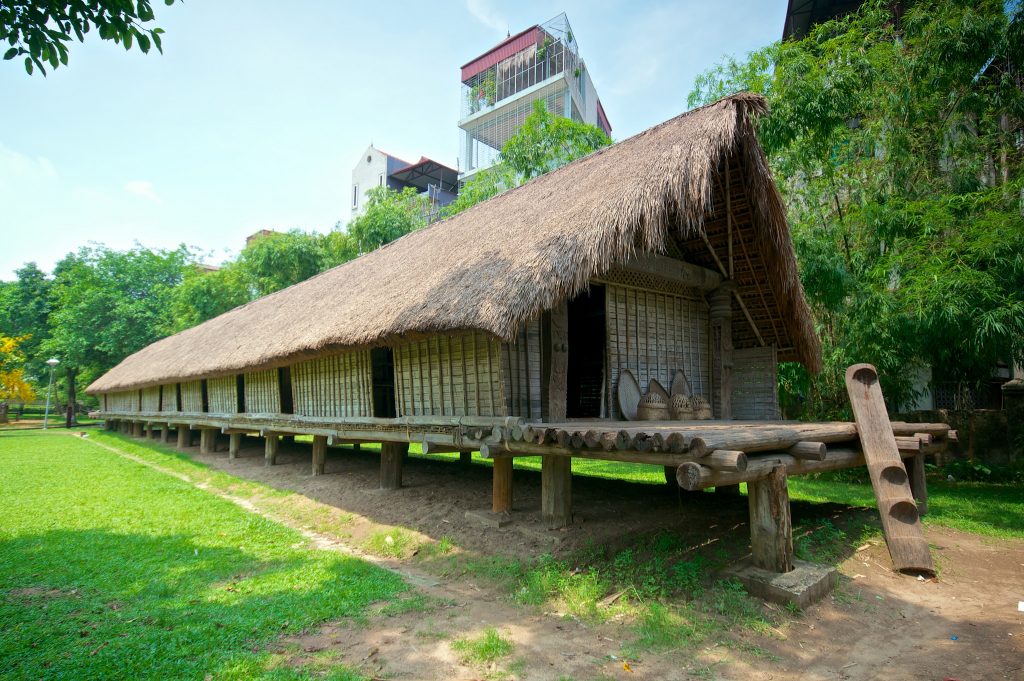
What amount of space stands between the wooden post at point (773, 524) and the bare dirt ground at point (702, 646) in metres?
0.37

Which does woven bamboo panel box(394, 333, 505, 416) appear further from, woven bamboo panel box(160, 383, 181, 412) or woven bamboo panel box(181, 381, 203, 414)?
woven bamboo panel box(160, 383, 181, 412)

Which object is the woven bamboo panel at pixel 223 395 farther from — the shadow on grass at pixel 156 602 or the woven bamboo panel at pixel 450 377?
the woven bamboo panel at pixel 450 377

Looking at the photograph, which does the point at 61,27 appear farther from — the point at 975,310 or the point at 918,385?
the point at 918,385

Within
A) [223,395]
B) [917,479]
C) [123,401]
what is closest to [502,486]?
[917,479]

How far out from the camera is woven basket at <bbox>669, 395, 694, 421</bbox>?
6.25 metres

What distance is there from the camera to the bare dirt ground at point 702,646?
305 centimetres

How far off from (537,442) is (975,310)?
6137 millimetres

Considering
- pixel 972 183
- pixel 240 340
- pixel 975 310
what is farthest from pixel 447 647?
pixel 972 183

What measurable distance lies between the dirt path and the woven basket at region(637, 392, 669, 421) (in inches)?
38.1

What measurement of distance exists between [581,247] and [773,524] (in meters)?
2.57

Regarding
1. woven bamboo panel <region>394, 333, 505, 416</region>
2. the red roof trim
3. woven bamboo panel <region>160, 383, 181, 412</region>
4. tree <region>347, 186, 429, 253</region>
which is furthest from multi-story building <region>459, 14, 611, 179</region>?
woven bamboo panel <region>394, 333, 505, 416</region>

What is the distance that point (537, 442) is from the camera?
4.53m

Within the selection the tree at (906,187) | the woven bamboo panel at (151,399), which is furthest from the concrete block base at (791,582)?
the woven bamboo panel at (151,399)

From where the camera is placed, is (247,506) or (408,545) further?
(247,506)
